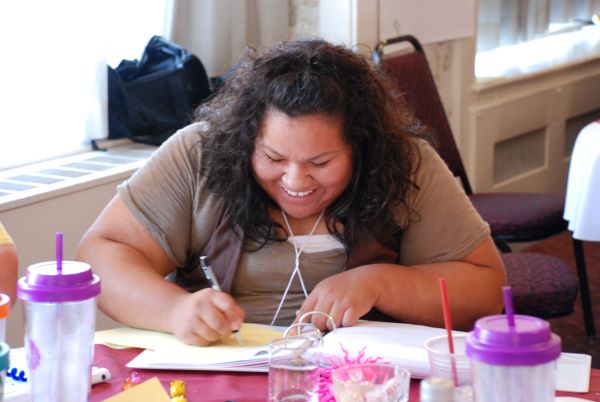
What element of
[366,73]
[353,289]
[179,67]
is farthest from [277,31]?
[353,289]

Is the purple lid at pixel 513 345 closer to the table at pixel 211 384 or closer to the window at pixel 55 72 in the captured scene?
the table at pixel 211 384

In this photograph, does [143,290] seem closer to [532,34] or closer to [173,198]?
[173,198]

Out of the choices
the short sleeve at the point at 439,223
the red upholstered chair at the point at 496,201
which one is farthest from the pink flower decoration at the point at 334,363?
the red upholstered chair at the point at 496,201

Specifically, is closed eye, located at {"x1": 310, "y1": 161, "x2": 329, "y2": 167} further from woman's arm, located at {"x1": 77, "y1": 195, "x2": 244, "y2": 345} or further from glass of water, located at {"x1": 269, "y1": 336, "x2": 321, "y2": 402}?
glass of water, located at {"x1": 269, "y1": 336, "x2": 321, "y2": 402}

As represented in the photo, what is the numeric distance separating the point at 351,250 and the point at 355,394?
60 centimetres

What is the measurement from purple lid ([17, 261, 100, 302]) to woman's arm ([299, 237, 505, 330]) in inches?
19.4

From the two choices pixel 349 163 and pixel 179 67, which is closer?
pixel 349 163

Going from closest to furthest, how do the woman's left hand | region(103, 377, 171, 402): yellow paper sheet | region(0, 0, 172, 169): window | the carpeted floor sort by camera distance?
region(103, 377, 171, 402): yellow paper sheet
the woman's left hand
region(0, 0, 172, 169): window
the carpeted floor

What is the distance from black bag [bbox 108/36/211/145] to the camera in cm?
284

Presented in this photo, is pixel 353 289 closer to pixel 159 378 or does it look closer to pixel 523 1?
pixel 159 378

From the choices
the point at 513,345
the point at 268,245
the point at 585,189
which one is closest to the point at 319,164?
the point at 268,245

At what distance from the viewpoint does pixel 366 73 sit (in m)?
1.71

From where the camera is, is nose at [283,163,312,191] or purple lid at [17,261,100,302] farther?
nose at [283,163,312,191]

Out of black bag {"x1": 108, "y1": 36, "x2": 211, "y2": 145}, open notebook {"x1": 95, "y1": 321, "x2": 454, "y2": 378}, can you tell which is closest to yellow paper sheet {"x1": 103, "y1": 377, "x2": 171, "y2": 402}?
open notebook {"x1": 95, "y1": 321, "x2": 454, "y2": 378}
